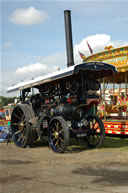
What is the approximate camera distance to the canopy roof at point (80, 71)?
7.59 m

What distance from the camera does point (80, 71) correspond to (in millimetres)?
8094

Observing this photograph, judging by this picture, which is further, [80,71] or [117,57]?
[117,57]

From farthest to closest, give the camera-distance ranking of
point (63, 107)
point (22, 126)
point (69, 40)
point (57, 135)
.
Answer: point (69, 40), point (22, 126), point (63, 107), point (57, 135)

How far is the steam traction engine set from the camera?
26.1 feet

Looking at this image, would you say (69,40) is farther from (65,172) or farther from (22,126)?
(65,172)

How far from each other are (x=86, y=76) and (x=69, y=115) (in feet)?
4.42

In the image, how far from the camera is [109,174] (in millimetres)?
5211

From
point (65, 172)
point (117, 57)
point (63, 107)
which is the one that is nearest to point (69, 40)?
point (117, 57)

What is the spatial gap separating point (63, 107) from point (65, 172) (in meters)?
3.12

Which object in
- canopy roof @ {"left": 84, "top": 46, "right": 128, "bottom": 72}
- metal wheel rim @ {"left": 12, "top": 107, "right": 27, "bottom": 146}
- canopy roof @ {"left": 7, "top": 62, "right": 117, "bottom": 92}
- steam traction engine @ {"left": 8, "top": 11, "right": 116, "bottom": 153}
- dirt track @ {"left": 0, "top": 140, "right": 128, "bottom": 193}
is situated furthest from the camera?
canopy roof @ {"left": 84, "top": 46, "right": 128, "bottom": 72}

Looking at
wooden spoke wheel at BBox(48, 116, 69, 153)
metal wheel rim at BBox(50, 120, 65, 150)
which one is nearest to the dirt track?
wooden spoke wheel at BBox(48, 116, 69, 153)

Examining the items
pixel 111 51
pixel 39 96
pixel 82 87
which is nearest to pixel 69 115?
pixel 82 87

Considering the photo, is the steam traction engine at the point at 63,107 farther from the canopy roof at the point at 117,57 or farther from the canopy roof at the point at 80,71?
the canopy roof at the point at 117,57

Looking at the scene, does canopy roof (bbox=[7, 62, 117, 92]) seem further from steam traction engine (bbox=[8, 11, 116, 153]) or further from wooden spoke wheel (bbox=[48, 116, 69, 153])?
wooden spoke wheel (bbox=[48, 116, 69, 153])
